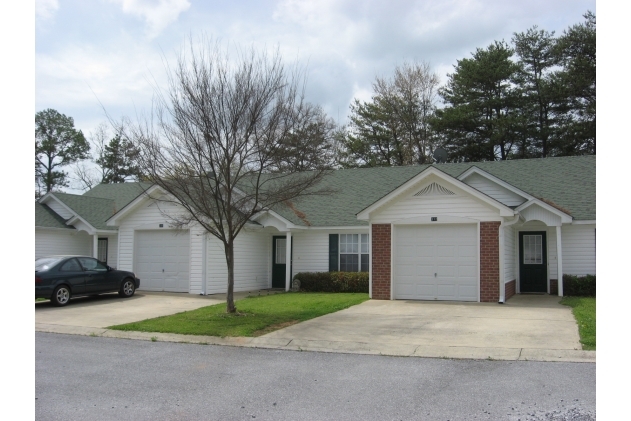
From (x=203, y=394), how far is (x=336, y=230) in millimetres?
15353

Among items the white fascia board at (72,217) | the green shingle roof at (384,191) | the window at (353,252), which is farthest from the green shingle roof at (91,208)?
the window at (353,252)

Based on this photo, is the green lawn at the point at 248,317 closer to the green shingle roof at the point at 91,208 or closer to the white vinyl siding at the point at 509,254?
the white vinyl siding at the point at 509,254

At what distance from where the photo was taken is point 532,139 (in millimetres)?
40469

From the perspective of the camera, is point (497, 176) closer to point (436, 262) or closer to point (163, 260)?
point (436, 262)

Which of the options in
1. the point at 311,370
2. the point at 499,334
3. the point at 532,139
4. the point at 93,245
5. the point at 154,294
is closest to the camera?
the point at 311,370

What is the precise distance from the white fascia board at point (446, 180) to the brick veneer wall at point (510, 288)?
258 cm

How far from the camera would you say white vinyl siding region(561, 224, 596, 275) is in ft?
66.7

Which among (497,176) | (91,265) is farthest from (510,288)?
(91,265)

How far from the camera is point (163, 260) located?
22.5m

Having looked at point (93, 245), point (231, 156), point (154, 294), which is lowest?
point (154, 294)

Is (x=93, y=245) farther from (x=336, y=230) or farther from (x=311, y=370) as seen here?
(x=311, y=370)

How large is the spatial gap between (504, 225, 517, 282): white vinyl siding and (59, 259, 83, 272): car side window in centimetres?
1367

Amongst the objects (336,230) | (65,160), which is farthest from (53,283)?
(65,160)

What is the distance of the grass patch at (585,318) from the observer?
34.9ft
